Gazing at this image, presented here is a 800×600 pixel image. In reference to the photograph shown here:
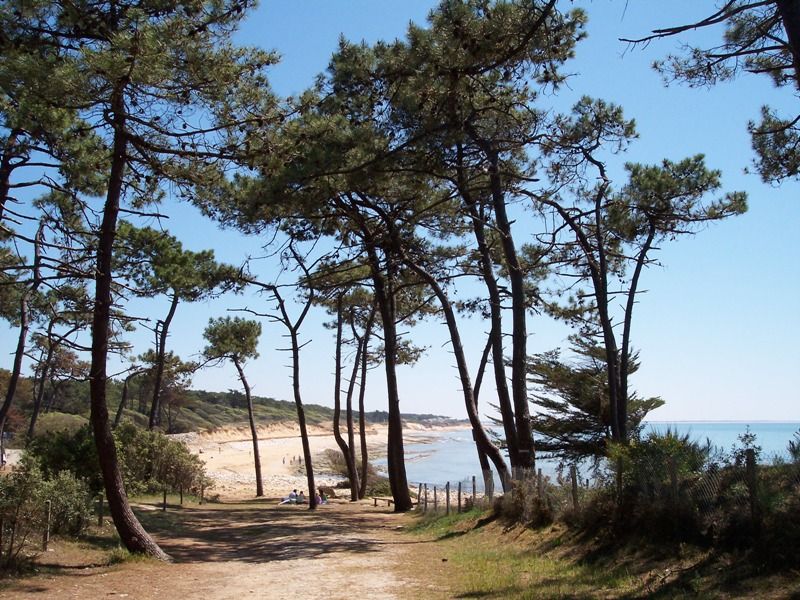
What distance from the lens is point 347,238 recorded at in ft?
48.0

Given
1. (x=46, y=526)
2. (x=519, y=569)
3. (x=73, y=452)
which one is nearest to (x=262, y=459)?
(x=73, y=452)

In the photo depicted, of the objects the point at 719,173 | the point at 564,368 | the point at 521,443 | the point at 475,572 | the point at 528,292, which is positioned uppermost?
the point at 719,173

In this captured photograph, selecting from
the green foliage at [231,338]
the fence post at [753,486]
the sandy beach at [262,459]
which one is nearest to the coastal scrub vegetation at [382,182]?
the fence post at [753,486]

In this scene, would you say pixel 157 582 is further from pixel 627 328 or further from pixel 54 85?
pixel 627 328

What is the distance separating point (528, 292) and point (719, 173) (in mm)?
5129

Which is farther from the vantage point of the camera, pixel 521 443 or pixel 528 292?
pixel 528 292

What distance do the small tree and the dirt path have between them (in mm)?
12384

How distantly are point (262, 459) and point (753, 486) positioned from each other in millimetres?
57947

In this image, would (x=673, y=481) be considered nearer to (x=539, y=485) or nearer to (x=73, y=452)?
(x=539, y=485)

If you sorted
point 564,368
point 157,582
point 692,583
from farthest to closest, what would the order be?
point 564,368
point 157,582
point 692,583

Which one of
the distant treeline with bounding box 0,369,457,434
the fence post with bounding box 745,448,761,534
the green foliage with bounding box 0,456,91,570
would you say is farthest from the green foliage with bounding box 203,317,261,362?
the fence post with bounding box 745,448,761,534

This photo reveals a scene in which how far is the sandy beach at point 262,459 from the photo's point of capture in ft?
120

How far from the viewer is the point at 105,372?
370 inches

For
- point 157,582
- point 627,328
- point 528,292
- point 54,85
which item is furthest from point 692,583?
point 528,292
